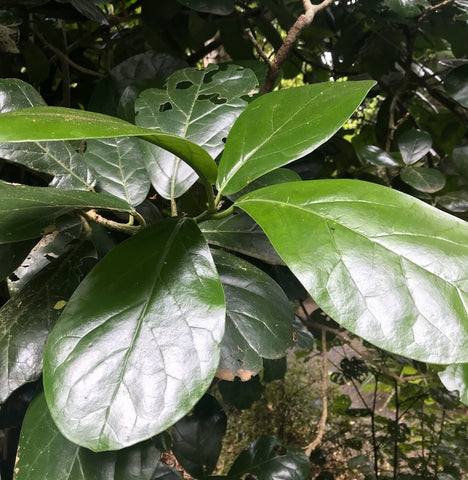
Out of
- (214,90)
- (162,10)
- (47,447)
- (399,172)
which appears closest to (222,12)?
(162,10)

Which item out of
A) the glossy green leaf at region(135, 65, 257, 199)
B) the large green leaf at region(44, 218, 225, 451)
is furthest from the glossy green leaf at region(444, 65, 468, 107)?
the large green leaf at region(44, 218, 225, 451)

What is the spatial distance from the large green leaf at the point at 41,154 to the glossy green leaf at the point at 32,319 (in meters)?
0.10

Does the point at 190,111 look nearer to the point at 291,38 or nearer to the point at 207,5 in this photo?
the point at 291,38

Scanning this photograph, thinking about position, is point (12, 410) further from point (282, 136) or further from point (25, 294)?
point (282, 136)

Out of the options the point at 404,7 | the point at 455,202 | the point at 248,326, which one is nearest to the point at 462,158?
the point at 455,202

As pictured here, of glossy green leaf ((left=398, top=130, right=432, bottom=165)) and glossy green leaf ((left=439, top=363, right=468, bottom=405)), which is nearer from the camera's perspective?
glossy green leaf ((left=439, top=363, right=468, bottom=405))

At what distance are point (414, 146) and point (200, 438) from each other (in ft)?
2.41

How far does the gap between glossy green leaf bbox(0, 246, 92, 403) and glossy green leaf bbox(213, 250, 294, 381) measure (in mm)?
181

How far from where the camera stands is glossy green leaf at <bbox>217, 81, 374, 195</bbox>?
428mm

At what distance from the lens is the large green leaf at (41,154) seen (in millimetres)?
539

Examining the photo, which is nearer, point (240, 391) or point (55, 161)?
point (55, 161)

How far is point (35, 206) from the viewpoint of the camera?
0.42 metres

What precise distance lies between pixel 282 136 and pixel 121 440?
309 mm

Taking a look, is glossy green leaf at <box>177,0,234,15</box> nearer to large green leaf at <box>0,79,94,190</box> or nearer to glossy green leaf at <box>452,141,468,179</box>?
large green leaf at <box>0,79,94,190</box>
